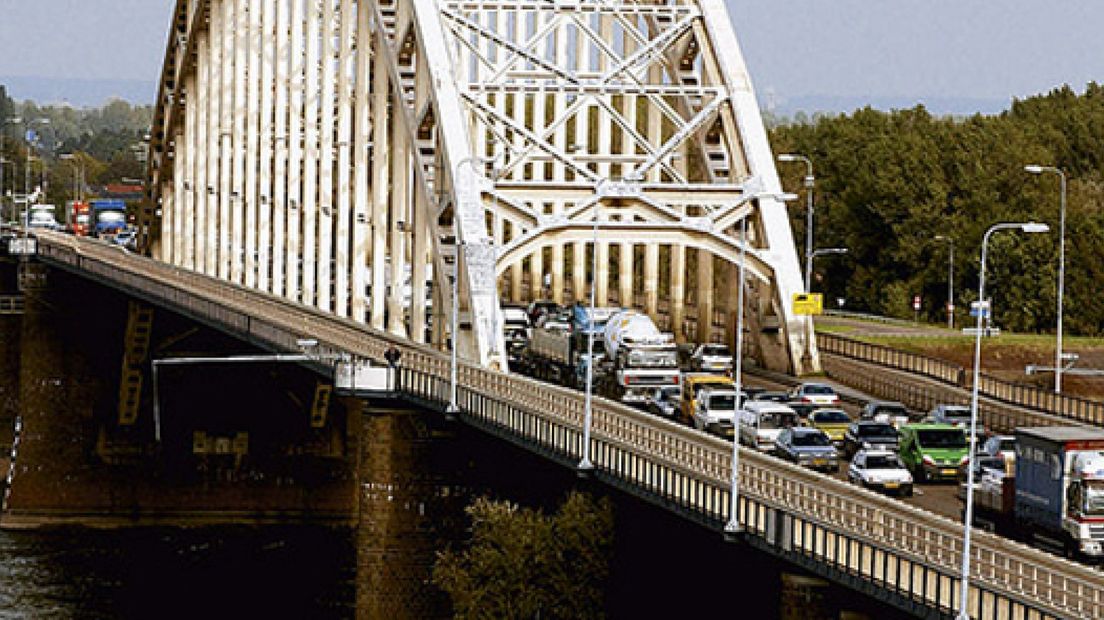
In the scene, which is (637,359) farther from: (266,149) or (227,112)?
(227,112)

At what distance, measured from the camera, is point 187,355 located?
401 feet

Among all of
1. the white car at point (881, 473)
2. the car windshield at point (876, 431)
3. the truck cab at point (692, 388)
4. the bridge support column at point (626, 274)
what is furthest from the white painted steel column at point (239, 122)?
the white car at point (881, 473)

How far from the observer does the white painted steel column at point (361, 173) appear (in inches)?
3807

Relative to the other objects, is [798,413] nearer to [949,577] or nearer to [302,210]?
[949,577]

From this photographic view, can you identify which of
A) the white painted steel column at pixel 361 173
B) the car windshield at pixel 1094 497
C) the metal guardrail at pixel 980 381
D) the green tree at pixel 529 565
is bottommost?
the green tree at pixel 529 565

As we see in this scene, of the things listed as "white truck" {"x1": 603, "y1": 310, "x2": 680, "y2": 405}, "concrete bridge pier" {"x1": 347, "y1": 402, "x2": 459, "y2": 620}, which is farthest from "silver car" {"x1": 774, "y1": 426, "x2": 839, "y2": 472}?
"white truck" {"x1": 603, "y1": 310, "x2": 680, "y2": 405}

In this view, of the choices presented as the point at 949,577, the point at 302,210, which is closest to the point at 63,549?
the point at 302,210

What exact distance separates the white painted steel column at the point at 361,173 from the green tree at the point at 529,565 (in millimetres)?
32586

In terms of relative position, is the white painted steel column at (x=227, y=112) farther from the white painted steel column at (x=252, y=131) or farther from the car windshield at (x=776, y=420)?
the car windshield at (x=776, y=420)

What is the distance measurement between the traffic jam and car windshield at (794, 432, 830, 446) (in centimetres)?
3

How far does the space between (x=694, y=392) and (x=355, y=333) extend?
775 inches

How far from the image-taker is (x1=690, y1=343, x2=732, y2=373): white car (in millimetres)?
83125

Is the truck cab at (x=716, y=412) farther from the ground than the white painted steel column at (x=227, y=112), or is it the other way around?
the white painted steel column at (x=227, y=112)

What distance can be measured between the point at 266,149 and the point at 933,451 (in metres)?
65.5
